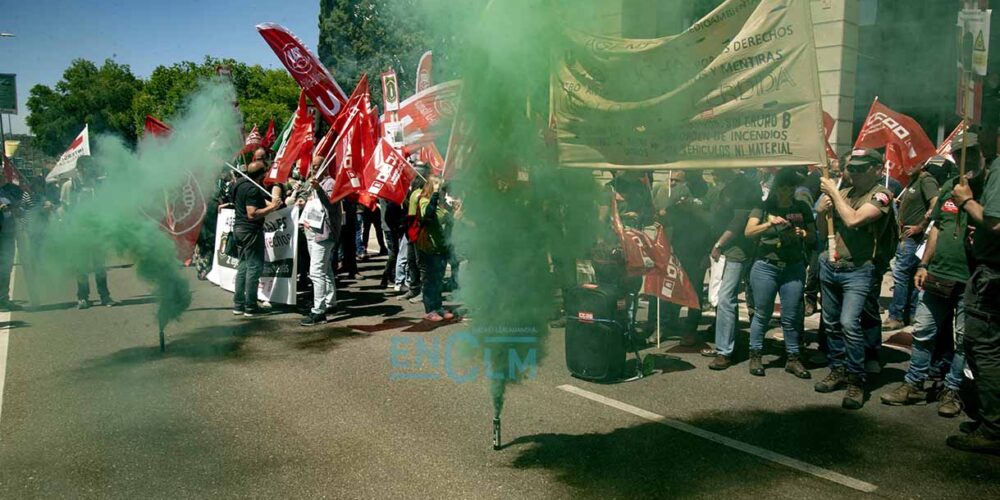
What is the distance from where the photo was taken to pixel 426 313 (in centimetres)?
886

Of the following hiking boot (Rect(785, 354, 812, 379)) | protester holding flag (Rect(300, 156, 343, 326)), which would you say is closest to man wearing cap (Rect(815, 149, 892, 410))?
hiking boot (Rect(785, 354, 812, 379))

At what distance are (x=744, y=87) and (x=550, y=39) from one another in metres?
1.21

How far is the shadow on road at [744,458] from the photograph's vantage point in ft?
12.8

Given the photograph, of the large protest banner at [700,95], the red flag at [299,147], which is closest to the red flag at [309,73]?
the red flag at [299,147]

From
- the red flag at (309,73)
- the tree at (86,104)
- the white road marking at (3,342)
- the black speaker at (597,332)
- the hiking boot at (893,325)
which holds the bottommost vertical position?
the white road marking at (3,342)

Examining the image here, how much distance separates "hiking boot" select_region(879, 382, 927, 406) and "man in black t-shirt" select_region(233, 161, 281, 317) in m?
7.17

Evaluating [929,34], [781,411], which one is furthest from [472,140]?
[929,34]

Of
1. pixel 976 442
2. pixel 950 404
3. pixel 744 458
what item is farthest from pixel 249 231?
pixel 976 442

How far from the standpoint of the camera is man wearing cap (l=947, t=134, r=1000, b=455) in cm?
432

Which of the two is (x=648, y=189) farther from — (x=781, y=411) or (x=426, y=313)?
(x=426, y=313)

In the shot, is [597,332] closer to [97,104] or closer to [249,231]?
[249,231]

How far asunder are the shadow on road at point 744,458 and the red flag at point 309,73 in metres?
7.83

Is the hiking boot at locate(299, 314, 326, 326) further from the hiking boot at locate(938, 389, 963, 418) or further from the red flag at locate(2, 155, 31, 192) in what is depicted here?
the hiking boot at locate(938, 389, 963, 418)

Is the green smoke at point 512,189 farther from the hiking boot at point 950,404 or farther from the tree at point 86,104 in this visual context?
the tree at point 86,104
